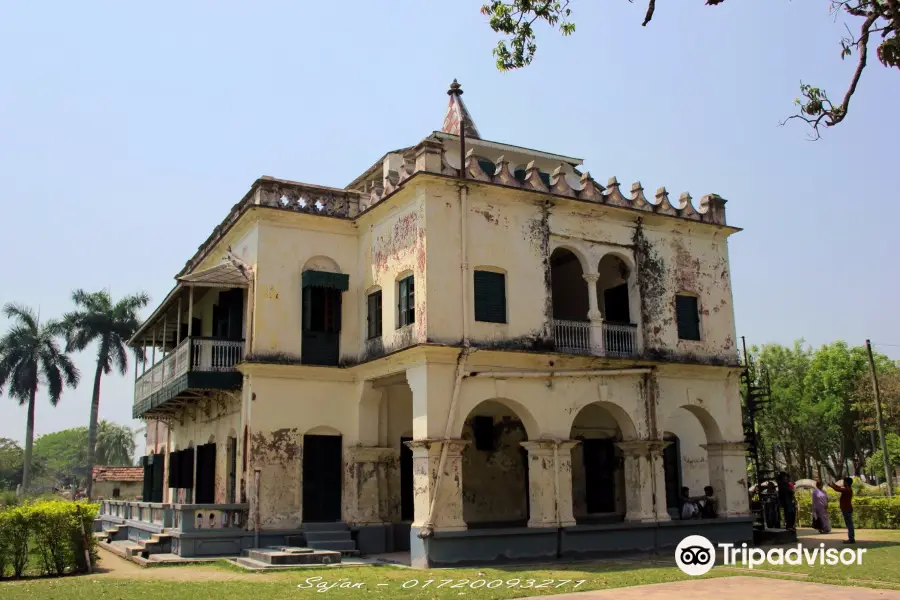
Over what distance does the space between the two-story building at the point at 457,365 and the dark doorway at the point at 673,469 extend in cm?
9

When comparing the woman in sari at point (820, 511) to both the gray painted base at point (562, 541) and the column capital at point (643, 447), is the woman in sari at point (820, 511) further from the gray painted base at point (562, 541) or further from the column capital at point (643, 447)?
the column capital at point (643, 447)

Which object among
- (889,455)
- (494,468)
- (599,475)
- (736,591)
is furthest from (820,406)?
(736,591)

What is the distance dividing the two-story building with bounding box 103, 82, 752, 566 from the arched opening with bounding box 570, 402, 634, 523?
6 cm

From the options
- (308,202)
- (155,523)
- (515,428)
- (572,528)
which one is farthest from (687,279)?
(155,523)

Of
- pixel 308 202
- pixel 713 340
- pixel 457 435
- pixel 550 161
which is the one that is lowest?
pixel 457 435

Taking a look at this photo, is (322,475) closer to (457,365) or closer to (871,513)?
(457,365)

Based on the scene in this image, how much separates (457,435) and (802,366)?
39.6 m

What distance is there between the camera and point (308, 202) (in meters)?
19.7

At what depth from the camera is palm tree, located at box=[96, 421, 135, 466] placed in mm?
84500

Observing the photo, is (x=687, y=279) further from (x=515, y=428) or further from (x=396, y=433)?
(x=396, y=433)

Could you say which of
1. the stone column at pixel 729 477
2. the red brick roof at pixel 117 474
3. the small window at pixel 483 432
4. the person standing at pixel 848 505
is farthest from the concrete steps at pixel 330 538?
the red brick roof at pixel 117 474

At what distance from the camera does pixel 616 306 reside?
20547mm

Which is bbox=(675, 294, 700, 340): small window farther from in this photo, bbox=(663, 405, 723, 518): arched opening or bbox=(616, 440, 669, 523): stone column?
bbox=(616, 440, 669, 523): stone column

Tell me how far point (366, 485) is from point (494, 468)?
345 centimetres
